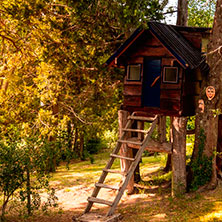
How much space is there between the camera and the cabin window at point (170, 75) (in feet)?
38.5

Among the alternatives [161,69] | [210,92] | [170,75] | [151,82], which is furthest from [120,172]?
[210,92]

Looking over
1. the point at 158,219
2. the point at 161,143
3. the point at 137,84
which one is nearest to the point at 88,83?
the point at 137,84

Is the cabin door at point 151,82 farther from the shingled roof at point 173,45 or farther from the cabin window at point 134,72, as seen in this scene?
the shingled roof at point 173,45

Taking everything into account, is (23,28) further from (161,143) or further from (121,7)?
(161,143)

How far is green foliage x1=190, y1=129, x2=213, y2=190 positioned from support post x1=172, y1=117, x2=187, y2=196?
0.45m

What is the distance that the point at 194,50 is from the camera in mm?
13219

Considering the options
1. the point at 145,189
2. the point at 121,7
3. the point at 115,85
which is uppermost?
the point at 121,7

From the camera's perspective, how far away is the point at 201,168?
12.0 metres

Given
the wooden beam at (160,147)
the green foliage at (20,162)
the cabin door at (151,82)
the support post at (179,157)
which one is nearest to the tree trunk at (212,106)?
the support post at (179,157)

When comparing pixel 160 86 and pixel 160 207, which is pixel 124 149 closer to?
pixel 160 207

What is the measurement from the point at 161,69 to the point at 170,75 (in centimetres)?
44

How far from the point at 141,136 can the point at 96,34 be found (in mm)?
5239

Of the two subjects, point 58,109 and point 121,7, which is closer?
point 121,7

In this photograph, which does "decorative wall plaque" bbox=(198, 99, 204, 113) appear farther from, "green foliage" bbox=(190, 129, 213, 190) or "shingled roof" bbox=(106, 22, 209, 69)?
"shingled roof" bbox=(106, 22, 209, 69)
